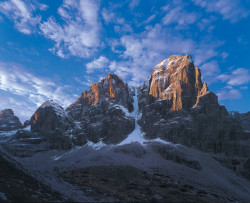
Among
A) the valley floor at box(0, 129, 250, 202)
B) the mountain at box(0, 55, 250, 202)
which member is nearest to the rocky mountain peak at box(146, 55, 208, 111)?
the mountain at box(0, 55, 250, 202)

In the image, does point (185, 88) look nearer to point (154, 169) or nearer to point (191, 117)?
point (191, 117)

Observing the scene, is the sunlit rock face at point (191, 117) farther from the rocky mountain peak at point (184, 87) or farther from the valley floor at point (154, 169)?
the valley floor at point (154, 169)

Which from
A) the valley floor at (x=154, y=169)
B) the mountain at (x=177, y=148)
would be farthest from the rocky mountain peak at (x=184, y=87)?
the valley floor at (x=154, y=169)

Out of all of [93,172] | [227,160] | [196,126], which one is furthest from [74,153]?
[227,160]

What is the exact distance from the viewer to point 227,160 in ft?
470

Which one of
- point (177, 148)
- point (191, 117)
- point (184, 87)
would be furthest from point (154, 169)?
point (184, 87)

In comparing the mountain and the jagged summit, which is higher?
the jagged summit

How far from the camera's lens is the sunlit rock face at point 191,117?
15800 cm

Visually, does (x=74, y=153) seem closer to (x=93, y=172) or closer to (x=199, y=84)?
(x=93, y=172)

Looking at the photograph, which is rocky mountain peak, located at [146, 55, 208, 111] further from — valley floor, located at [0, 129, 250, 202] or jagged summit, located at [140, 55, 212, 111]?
valley floor, located at [0, 129, 250, 202]

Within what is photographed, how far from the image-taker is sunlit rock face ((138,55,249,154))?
15800 cm

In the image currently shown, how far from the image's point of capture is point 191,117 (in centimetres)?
16850

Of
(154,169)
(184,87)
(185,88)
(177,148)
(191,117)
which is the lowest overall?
(154,169)

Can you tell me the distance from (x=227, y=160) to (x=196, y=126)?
122 feet
